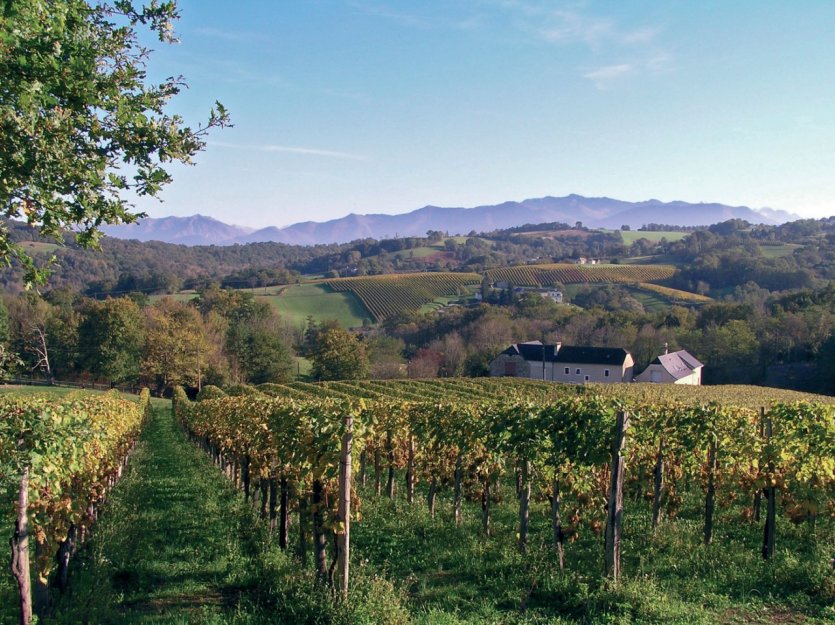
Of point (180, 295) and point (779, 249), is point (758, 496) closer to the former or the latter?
point (180, 295)

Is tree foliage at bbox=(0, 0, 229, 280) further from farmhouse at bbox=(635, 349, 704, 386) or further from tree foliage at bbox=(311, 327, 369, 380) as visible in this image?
farmhouse at bbox=(635, 349, 704, 386)

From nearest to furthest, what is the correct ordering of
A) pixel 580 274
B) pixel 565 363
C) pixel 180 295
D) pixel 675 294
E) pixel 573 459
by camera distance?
pixel 573 459 < pixel 565 363 < pixel 675 294 < pixel 180 295 < pixel 580 274

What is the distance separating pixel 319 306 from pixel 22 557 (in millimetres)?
108341

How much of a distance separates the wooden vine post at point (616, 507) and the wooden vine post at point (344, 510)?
11.7 feet

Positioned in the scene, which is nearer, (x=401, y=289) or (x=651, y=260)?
(x=401, y=289)

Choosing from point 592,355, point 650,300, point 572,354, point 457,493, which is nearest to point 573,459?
point 457,493

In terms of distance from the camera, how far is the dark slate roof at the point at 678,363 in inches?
2509

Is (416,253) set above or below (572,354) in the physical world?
above

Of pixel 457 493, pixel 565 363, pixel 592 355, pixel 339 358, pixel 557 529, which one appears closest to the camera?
pixel 557 529

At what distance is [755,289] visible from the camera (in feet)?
347

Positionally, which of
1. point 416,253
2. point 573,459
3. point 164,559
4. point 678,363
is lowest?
point 678,363

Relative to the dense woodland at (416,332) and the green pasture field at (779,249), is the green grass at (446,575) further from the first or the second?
the green pasture field at (779,249)

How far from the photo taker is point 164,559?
30.6 ft

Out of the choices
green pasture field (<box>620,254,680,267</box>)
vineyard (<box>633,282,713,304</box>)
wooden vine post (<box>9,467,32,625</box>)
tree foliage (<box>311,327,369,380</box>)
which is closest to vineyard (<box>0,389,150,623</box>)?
wooden vine post (<box>9,467,32,625</box>)
